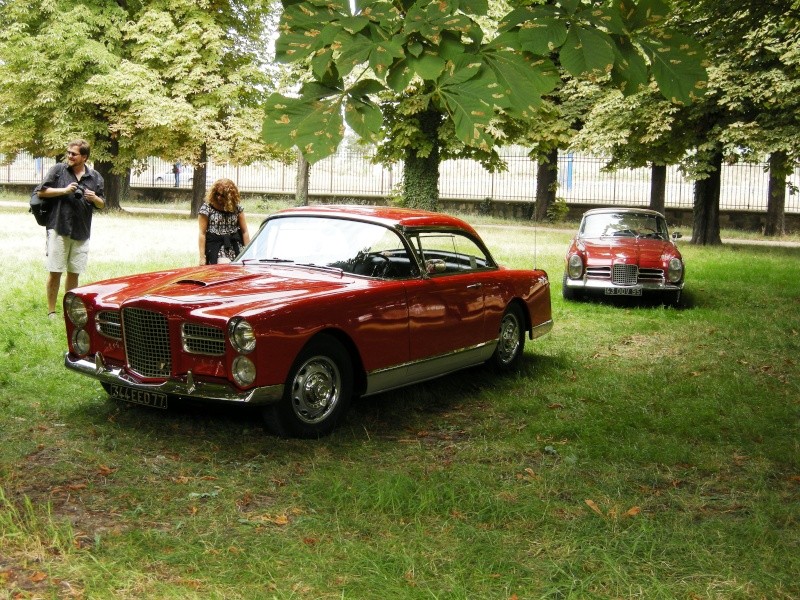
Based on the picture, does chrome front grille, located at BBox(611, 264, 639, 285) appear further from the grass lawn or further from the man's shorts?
the man's shorts

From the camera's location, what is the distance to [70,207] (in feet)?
34.1

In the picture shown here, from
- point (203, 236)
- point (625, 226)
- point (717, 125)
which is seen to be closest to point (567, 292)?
point (625, 226)

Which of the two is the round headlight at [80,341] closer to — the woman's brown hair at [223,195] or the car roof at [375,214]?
the car roof at [375,214]

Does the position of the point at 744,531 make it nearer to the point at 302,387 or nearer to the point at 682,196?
the point at 302,387

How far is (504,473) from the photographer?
20.1ft

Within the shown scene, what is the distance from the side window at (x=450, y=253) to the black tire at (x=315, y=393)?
137 centimetres

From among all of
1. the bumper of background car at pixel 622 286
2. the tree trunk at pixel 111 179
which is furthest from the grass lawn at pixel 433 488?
the tree trunk at pixel 111 179

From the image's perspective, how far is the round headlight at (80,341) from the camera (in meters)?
7.09

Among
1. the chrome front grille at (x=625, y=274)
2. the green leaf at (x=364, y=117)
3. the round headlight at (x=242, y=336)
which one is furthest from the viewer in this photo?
the chrome front grille at (x=625, y=274)

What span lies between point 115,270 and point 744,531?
40.6 feet

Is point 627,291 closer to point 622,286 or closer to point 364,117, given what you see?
point 622,286

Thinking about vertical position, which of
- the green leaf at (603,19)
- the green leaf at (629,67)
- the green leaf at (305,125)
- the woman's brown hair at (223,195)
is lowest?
the woman's brown hair at (223,195)

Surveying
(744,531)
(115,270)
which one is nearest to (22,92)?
(115,270)

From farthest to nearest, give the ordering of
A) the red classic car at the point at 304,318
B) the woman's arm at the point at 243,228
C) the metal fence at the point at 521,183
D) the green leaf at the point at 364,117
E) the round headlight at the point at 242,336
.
Result: 1. the metal fence at the point at 521,183
2. the woman's arm at the point at 243,228
3. the red classic car at the point at 304,318
4. the round headlight at the point at 242,336
5. the green leaf at the point at 364,117
